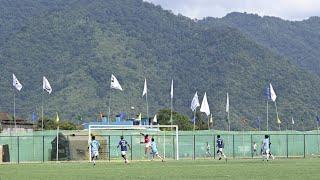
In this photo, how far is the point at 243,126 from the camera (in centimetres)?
18150

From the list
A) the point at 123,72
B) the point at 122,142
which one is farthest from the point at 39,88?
the point at 122,142

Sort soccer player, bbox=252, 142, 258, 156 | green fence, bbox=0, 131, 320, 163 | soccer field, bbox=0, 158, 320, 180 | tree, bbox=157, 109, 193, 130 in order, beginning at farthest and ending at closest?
1. tree, bbox=157, 109, 193, 130
2. soccer player, bbox=252, 142, 258, 156
3. green fence, bbox=0, 131, 320, 163
4. soccer field, bbox=0, 158, 320, 180

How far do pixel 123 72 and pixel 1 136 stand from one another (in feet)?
402

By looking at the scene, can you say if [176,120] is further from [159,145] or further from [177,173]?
[177,173]

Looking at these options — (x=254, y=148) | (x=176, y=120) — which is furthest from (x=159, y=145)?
(x=176, y=120)

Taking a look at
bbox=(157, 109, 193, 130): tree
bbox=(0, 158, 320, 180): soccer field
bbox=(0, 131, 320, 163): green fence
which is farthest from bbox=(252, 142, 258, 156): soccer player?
bbox=(157, 109, 193, 130): tree

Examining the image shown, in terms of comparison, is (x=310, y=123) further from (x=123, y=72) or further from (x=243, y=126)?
(x=123, y=72)

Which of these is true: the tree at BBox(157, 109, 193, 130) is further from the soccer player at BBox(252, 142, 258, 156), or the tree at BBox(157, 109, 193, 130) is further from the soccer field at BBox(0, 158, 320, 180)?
the soccer field at BBox(0, 158, 320, 180)

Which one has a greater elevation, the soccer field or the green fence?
the green fence

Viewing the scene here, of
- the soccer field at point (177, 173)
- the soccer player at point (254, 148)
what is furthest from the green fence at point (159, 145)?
the soccer field at point (177, 173)

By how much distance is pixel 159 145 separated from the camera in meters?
74.6

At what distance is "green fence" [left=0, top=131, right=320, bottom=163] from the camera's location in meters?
69.3

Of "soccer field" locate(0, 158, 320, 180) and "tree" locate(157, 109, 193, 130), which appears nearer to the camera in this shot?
"soccer field" locate(0, 158, 320, 180)

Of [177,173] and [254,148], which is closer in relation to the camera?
[177,173]
